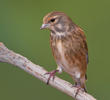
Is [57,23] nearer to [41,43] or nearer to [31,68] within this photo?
[31,68]

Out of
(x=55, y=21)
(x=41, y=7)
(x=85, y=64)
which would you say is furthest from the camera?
(x=41, y=7)

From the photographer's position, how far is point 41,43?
593 cm

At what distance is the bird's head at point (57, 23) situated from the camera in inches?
187

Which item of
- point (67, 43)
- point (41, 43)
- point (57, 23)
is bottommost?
point (41, 43)

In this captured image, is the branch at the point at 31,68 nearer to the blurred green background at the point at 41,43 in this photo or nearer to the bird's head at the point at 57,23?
the bird's head at the point at 57,23

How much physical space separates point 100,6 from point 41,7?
0.67 metres

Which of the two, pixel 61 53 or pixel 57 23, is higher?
pixel 57 23

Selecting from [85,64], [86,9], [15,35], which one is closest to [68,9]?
[86,9]

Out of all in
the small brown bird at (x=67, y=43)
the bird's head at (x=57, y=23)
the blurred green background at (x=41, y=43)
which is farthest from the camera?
the blurred green background at (x=41, y=43)

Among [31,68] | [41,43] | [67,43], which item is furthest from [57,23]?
[41,43]

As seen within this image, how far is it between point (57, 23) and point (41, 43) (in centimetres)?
111

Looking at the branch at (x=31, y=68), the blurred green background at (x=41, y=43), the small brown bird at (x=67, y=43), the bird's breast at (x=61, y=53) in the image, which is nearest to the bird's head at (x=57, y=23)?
the small brown bird at (x=67, y=43)

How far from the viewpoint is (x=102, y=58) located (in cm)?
587

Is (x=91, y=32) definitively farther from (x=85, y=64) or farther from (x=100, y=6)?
(x=85, y=64)
